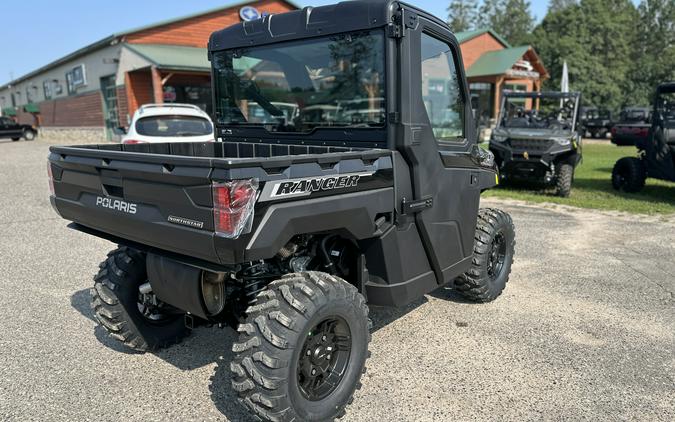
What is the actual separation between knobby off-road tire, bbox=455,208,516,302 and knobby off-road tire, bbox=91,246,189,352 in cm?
262

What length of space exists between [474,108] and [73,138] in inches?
1287

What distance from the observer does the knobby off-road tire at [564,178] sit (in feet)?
33.8

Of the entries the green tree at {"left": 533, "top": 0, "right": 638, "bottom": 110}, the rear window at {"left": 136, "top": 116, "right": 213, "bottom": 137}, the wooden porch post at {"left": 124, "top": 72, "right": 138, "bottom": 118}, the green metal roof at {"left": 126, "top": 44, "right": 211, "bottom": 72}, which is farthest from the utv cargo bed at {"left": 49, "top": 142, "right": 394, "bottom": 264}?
the green tree at {"left": 533, "top": 0, "right": 638, "bottom": 110}

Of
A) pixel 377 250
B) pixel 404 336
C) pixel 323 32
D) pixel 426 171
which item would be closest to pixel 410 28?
pixel 323 32

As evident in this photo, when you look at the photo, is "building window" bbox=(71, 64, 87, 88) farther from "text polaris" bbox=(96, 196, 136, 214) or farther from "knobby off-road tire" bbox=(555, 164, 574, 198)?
"text polaris" bbox=(96, 196, 136, 214)

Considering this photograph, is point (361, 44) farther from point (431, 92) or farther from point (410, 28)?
point (431, 92)

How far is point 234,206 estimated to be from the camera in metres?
2.31

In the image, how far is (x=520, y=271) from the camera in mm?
5703

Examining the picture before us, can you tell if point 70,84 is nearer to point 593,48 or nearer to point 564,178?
point 564,178

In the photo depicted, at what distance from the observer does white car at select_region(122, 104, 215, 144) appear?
9.74 meters

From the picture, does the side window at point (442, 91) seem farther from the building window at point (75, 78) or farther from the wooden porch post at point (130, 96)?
the building window at point (75, 78)

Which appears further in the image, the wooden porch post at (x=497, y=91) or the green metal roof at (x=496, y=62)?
the wooden porch post at (x=497, y=91)

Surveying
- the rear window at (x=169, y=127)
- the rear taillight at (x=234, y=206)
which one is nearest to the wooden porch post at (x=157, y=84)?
the rear window at (x=169, y=127)

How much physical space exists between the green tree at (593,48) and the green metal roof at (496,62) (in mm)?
8506
